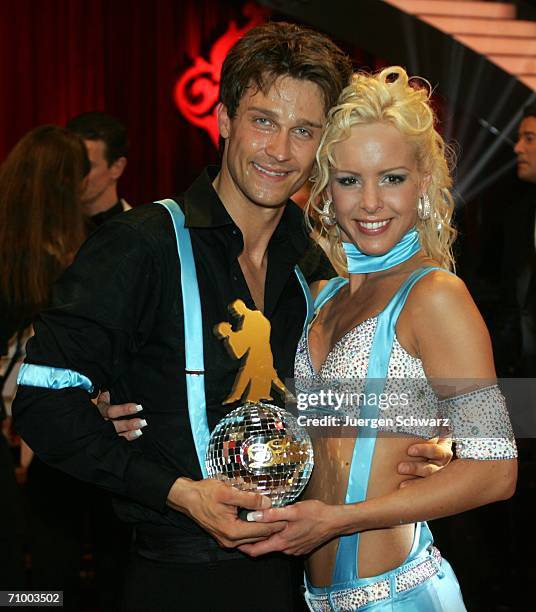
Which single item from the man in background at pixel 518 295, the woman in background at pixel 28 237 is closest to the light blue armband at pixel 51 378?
the woman in background at pixel 28 237

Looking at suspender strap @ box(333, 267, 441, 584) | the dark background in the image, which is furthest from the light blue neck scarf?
the dark background

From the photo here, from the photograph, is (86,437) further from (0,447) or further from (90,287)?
(0,447)

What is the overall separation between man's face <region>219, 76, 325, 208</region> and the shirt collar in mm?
72

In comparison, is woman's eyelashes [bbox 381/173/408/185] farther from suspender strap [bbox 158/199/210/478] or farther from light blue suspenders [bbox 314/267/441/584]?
suspender strap [bbox 158/199/210/478]

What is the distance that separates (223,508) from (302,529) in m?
0.15

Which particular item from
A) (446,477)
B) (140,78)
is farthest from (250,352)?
(140,78)

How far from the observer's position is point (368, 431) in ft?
6.40

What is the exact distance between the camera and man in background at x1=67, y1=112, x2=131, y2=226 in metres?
4.13

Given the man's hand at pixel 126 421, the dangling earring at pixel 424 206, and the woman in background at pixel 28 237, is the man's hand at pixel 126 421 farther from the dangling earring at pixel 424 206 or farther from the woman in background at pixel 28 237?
the woman in background at pixel 28 237

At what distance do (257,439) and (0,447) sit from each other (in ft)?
5.39

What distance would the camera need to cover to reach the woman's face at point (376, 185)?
2035 millimetres

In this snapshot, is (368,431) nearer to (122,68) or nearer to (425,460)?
(425,460)

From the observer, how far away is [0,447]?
123 inches

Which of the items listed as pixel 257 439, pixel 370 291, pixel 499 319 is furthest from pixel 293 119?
pixel 499 319
